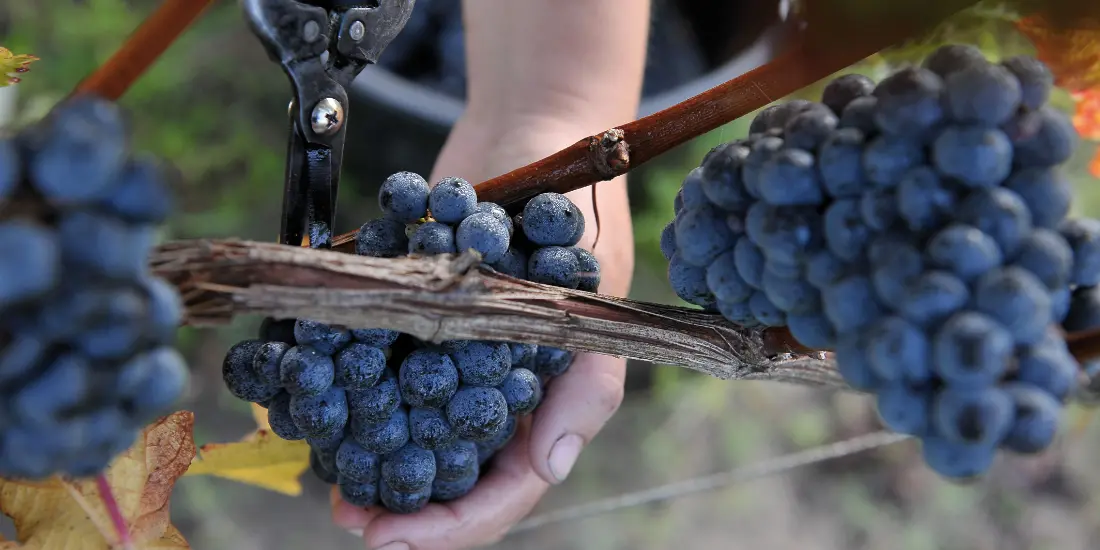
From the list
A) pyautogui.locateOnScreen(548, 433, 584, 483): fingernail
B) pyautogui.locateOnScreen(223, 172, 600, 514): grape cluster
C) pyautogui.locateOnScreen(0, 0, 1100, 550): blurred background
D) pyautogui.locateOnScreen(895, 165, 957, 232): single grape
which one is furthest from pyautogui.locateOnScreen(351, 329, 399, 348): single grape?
pyautogui.locateOnScreen(0, 0, 1100, 550): blurred background

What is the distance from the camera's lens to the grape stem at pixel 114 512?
14.8 inches

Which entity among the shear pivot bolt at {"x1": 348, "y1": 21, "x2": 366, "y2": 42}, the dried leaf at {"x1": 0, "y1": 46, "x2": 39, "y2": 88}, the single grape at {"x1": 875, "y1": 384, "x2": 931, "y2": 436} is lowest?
the single grape at {"x1": 875, "y1": 384, "x2": 931, "y2": 436}

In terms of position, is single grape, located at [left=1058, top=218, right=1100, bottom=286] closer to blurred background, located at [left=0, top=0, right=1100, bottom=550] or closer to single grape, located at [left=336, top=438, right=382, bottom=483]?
single grape, located at [left=336, top=438, right=382, bottom=483]

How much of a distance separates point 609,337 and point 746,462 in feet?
3.72

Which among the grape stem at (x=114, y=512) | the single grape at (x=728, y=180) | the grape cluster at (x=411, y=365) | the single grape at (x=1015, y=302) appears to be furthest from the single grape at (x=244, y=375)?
the single grape at (x=1015, y=302)

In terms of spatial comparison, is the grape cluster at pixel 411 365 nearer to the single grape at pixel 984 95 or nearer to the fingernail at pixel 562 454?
the fingernail at pixel 562 454

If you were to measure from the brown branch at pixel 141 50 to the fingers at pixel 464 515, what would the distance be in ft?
1.35

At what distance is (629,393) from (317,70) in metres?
1.09

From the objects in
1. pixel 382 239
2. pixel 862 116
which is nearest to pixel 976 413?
pixel 862 116

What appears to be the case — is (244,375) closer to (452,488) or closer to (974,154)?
(452,488)

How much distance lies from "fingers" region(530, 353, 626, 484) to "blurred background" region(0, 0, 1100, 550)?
64cm

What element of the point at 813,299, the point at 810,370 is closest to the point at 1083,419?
the point at 810,370

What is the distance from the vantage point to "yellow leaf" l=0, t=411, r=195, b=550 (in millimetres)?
469

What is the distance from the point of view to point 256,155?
139 centimetres
